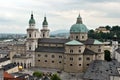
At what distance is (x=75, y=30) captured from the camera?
70.9 m

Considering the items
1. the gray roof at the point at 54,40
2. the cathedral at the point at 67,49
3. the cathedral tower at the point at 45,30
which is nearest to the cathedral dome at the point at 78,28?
the cathedral at the point at 67,49

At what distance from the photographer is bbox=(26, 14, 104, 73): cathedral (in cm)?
6581

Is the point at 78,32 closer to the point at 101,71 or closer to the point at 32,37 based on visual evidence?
the point at 32,37

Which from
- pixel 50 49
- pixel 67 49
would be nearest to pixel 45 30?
pixel 50 49

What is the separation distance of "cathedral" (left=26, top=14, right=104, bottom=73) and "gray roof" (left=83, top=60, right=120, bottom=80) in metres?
4.74

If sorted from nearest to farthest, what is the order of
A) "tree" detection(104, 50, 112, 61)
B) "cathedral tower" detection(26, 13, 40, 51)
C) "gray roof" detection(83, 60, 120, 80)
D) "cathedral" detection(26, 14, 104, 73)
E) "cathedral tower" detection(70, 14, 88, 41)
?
1. "gray roof" detection(83, 60, 120, 80)
2. "cathedral" detection(26, 14, 104, 73)
3. "cathedral tower" detection(70, 14, 88, 41)
4. "cathedral tower" detection(26, 13, 40, 51)
5. "tree" detection(104, 50, 112, 61)

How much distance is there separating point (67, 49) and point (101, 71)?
1200 centimetres

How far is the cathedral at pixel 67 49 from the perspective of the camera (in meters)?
65.8

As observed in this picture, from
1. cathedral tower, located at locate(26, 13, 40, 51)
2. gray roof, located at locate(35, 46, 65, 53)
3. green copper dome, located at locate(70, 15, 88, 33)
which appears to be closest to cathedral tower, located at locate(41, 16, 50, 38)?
cathedral tower, located at locate(26, 13, 40, 51)

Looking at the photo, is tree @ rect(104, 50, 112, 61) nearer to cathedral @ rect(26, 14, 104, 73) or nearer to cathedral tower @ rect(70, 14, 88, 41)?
cathedral @ rect(26, 14, 104, 73)

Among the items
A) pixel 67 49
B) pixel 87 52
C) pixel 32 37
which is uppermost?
pixel 32 37

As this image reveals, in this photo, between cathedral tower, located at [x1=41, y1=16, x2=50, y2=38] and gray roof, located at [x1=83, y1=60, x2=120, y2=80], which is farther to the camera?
cathedral tower, located at [x1=41, y1=16, x2=50, y2=38]

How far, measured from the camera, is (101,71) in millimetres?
56531

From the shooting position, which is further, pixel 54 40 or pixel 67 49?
pixel 54 40
